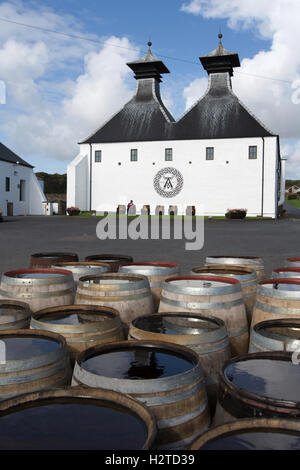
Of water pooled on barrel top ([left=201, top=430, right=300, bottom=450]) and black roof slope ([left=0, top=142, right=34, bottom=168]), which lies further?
black roof slope ([left=0, top=142, right=34, bottom=168])

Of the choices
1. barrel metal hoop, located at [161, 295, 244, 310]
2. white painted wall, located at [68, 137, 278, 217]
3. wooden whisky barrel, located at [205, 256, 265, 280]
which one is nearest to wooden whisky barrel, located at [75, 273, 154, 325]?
barrel metal hoop, located at [161, 295, 244, 310]

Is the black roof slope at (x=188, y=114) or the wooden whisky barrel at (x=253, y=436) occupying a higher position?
the black roof slope at (x=188, y=114)

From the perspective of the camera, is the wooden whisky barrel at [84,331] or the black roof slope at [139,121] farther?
the black roof slope at [139,121]

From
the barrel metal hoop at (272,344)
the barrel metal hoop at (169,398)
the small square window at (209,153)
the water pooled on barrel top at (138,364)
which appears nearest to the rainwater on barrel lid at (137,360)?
the water pooled on barrel top at (138,364)

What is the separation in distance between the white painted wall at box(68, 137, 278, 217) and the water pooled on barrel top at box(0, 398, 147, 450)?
43198 mm

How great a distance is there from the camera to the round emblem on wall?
46750 millimetres

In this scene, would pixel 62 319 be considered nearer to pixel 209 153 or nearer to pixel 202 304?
pixel 202 304

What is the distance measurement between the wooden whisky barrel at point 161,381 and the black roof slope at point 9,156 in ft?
146

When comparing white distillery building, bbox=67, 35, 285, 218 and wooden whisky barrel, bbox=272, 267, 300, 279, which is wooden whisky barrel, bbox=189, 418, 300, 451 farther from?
white distillery building, bbox=67, 35, 285, 218

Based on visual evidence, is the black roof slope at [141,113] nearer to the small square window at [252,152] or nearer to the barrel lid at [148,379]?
the small square window at [252,152]

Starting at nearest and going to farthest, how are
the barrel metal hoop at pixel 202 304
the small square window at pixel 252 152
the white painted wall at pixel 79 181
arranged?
the barrel metal hoop at pixel 202 304 < the small square window at pixel 252 152 < the white painted wall at pixel 79 181

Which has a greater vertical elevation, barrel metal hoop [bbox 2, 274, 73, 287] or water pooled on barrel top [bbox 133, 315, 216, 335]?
barrel metal hoop [bbox 2, 274, 73, 287]

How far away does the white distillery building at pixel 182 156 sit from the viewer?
1732 inches
